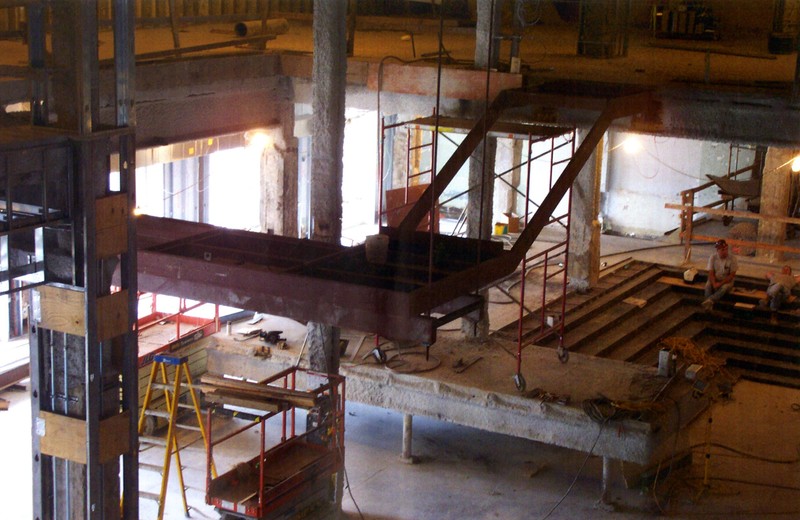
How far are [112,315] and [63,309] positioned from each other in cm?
35

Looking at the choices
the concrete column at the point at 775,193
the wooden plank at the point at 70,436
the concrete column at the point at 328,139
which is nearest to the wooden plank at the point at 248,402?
the concrete column at the point at 328,139

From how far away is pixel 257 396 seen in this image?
39.5ft

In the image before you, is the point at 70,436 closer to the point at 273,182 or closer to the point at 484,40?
the point at 484,40

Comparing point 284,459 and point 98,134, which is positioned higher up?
point 98,134

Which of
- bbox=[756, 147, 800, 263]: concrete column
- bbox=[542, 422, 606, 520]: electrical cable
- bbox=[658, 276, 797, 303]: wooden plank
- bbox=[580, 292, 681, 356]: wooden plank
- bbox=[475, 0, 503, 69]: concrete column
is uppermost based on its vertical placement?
bbox=[475, 0, 503, 69]: concrete column

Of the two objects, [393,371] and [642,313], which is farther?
[642,313]

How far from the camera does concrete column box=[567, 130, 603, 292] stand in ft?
61.3

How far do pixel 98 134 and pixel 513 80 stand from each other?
8.39 meters

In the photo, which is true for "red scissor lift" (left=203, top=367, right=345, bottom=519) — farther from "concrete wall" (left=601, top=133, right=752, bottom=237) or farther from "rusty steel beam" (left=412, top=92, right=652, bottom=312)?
"concrete wall" (left=601, top=133, right=752, bottom=237)

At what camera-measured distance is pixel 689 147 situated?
24.8 m

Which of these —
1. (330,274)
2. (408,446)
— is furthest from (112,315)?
(408,446)

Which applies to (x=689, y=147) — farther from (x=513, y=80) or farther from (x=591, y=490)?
(x=591, y=490)

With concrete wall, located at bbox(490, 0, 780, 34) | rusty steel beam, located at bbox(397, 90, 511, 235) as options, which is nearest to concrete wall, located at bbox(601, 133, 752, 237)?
concrete wall, located at bbox(490, 0, 780, 34)

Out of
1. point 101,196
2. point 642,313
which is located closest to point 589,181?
point 642,313
